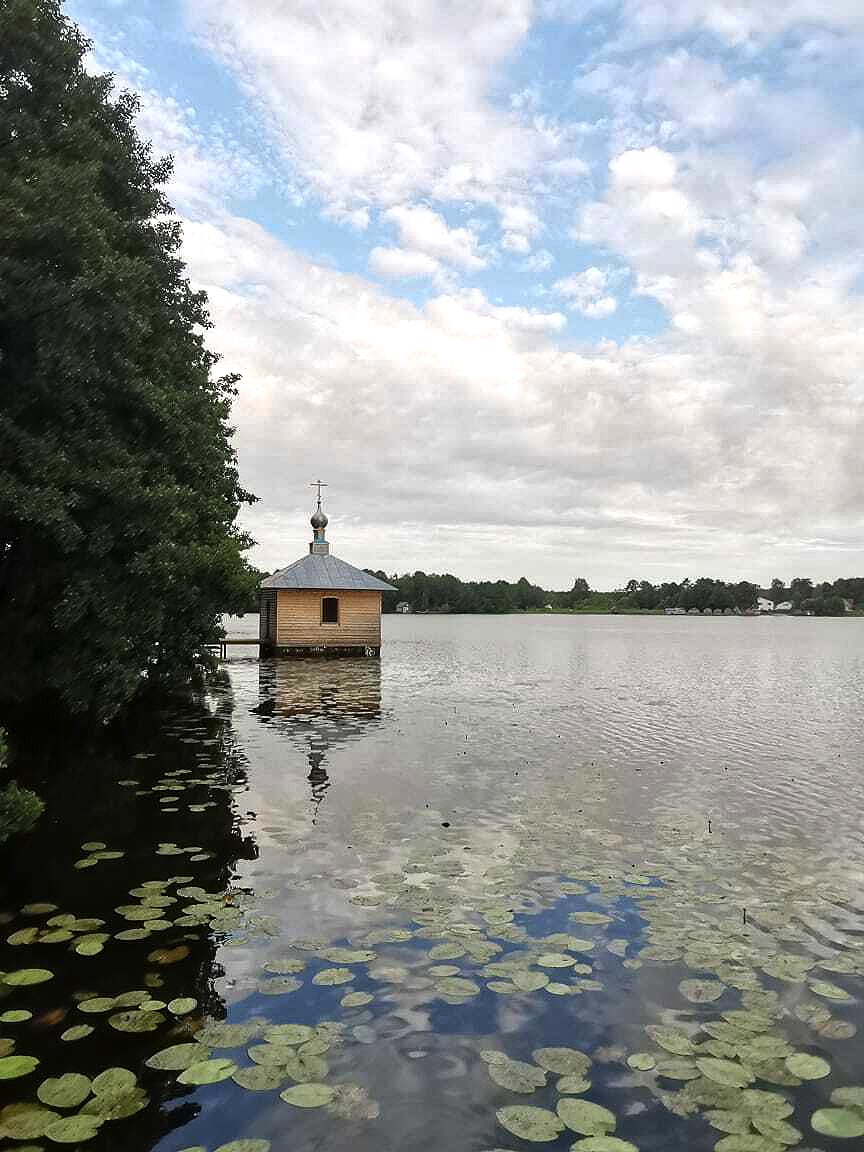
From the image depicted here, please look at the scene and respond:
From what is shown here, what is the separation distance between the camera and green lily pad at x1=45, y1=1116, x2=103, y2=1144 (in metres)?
4.12

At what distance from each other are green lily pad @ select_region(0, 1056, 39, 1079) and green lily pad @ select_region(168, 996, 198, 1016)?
3.09 feet

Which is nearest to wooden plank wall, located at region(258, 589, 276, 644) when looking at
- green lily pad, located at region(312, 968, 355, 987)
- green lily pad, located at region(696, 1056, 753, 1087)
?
green lily pad, located at region(312, 968, 355, 987)

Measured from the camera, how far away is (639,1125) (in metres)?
4.44

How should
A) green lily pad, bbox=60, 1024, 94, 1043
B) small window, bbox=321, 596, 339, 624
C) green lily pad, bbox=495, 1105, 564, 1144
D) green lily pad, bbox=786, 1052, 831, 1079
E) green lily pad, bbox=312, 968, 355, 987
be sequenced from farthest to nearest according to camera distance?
1. small window, bbox=321, 596, 339, 624
2. green lily pad, bbox=312, 968, 355, 987
3. green lily pad, bbox=60, 1024, 94, 1043
4. green lily pad, bbox=786, 1052, 831, 1079
5. green lily pad, bbox=495, 1105, 564, 1144

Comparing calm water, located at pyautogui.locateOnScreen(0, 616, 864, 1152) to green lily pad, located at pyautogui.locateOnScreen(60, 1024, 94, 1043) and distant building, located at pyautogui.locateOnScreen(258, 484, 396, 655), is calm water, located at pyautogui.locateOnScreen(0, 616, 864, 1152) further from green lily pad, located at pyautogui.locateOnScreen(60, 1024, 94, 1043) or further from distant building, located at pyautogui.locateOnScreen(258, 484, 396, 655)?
distant building, located at pyautogui.locateOnScreen(258, 484, 396, 655)

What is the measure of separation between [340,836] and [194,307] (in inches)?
754

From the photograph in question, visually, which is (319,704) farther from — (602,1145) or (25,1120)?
(602,1145)

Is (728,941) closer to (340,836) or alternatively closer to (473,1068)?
(473,1068)

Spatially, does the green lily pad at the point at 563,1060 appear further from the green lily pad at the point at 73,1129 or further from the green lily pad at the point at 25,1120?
the green lily pad at the point at 25,1120

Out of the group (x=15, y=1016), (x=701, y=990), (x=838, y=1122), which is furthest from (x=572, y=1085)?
(x=15, y=1016)

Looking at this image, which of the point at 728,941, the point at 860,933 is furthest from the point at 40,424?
the point at 860,933

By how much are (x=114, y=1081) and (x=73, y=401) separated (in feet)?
29.2

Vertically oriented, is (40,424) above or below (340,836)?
above

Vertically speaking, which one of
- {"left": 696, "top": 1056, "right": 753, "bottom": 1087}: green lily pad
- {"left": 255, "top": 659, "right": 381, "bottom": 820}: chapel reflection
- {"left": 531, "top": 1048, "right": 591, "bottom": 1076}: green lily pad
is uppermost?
{"left": 696, "top": 1056, "right": 753, "bottom": 1087}: green lily pad
